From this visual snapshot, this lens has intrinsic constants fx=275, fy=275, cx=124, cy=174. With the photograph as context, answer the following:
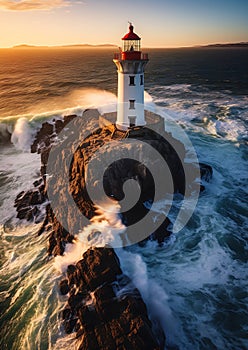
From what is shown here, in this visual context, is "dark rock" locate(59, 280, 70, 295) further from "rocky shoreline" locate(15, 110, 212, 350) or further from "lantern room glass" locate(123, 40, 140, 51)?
"lantern room glass" locate(123, 40, 140, 51)

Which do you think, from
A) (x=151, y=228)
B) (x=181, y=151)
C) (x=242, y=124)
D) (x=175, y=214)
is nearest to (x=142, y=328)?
(x=151, y=228)

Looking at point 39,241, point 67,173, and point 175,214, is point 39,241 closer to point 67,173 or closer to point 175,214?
point 67,173

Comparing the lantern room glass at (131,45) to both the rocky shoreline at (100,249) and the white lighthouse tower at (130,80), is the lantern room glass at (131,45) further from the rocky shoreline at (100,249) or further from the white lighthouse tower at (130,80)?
the rocky shoreline at (100,249)

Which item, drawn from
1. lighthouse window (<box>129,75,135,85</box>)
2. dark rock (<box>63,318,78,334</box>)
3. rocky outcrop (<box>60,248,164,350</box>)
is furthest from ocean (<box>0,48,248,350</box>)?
lighthouse window (<box>129,75,135,85</box>)

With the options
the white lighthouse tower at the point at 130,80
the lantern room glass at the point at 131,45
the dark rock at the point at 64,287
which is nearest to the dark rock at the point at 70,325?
the dark rock at the point at 64,287

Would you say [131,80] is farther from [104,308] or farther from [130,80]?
[104,308]

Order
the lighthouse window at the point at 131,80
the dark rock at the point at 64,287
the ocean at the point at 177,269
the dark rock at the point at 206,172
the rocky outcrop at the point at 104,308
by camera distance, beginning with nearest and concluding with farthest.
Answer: the rocky outcrop at the point at 104,308
the ocean at the point at 177,269
the dark rock at the point at 64,287
the lighthouse window at the point at 131,80
the dark rock at the point at 206,172
